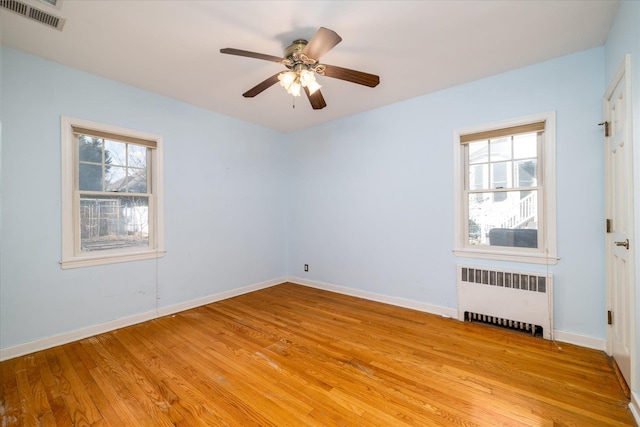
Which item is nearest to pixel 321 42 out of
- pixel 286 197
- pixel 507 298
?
pixel 507 298

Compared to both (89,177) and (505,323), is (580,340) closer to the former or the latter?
(505,323)

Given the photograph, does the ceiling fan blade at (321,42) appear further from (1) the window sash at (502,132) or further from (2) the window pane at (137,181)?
(2) the window pane at (137,181)

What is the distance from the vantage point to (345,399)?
6.01ft

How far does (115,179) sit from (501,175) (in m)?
4.41

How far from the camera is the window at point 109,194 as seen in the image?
271 centimetres

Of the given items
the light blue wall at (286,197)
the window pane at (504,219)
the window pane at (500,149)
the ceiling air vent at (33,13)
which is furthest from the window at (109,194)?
the window pane at (500,149)

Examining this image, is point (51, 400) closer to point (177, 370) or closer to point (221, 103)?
point (177, 370)

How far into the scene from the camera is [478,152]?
317cm

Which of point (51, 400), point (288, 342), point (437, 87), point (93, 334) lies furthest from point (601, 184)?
point (93, 334)

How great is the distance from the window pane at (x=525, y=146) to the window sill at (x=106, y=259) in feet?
14.1

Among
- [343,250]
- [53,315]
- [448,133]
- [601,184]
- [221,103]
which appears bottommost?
[53,315]

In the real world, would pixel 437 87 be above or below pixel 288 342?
above

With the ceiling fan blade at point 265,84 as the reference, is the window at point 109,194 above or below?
below

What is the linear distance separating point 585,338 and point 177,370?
12.0 ft
